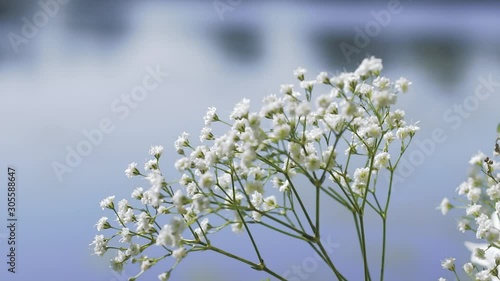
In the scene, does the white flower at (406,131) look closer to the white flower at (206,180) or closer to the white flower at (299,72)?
the white flower at (299,72)

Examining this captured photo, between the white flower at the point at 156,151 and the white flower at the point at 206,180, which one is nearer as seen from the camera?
the white flower at the point at 206,180

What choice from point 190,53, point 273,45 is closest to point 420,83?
point 273,45

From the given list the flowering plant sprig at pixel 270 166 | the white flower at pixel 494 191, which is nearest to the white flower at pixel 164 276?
the flowering plant sprig at pixel 270 166

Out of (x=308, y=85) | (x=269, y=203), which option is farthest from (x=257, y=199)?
(x=308, y=85)

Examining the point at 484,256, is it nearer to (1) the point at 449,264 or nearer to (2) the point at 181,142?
(1) the point at 449,264

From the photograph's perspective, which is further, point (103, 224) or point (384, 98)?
point (103, 224)

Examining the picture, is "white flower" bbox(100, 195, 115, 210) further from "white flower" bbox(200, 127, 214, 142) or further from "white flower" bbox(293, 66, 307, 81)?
"white flower" bbox(293, 66, 307, 81)

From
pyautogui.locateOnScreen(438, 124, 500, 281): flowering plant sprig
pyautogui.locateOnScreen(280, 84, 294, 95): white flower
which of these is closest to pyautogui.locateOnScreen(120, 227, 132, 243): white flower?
pyautogui.locateOnScreen(280, 84, 294, 95): white flower
